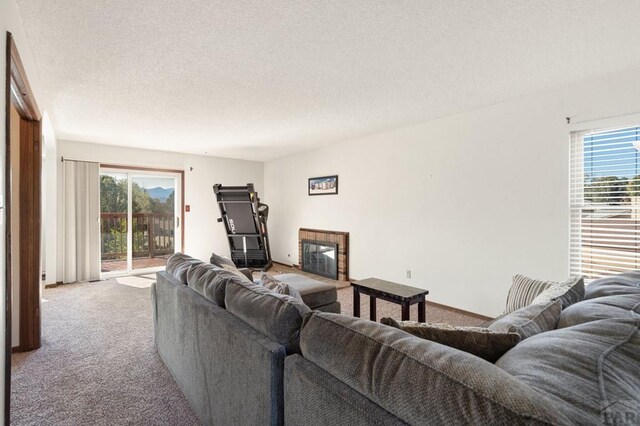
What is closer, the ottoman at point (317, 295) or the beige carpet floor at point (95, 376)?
the beige carpet floor at point (95, 376)

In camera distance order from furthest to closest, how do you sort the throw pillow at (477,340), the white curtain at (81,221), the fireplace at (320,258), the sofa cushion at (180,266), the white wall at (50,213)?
the fireplace at (320,258) < the white curtain at (81,221) < the white wall at (50,213) < the sofa cushion at (180,266) < the throw pillow at (477,340)

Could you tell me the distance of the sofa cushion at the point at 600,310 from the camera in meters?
1.18

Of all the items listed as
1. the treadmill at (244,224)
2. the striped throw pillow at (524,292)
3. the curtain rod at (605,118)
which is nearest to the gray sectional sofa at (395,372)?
the striped throw pillow at (524,292)

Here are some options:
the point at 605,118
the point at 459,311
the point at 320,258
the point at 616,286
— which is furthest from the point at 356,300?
the point at 605,118

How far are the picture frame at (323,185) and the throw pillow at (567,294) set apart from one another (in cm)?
377

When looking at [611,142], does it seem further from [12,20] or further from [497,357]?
[12,20]

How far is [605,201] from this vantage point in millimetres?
2697

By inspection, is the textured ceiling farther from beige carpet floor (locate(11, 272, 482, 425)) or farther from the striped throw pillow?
beige carpet floor (locate(11, 272, 482, 425))

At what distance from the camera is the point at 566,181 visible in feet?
9.29

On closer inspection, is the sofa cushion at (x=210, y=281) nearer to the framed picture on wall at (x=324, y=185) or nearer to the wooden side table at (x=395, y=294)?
the wooden side table at (x=395, y=294)

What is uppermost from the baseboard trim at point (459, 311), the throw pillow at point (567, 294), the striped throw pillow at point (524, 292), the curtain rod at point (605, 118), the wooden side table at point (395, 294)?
the curtain rod at point (605, 118)

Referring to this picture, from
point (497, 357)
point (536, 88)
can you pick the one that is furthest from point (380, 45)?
point (497, 357)

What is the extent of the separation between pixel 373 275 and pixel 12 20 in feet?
14.1

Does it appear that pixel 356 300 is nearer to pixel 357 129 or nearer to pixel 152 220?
pixel 357 129
